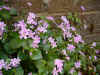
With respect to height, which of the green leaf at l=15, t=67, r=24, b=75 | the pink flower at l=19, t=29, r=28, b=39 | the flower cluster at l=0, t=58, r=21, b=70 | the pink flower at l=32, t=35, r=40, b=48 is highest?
the pink flower at l=19, t=29, r=28, b=39

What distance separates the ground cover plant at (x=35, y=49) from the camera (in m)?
1.48

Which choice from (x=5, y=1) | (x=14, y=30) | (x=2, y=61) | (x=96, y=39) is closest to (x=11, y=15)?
(x=5, y=1)

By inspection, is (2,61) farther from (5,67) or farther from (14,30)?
(14,30)

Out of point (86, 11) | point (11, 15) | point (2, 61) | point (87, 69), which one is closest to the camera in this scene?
point (2, 61)

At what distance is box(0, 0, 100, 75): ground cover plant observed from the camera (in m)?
1.48

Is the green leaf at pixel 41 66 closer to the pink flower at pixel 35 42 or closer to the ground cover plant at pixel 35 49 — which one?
the ground cover plant at pixel 35 49

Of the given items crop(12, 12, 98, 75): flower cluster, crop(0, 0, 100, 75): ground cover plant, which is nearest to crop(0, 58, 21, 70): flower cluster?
crop(0, 0, 100, 75): ground cover plant

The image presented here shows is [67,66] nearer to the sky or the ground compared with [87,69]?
nearer to the sky

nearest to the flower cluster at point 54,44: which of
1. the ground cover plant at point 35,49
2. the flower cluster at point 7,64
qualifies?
the ground cover plant at point 35,49

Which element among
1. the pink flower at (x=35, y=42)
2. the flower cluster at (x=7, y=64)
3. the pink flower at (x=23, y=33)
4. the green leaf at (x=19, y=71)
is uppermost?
the pink flower at (x=23, y=33)

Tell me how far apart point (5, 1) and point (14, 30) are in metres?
0.56

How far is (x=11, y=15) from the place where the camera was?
1.98 metres

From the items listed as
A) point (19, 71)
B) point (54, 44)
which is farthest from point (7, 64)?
point (54, 44)

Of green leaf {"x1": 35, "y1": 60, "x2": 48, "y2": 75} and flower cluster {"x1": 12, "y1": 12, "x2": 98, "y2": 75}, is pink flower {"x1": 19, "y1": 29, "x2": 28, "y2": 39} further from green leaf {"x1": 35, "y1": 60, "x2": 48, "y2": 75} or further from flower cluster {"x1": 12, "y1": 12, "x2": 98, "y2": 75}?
green leaf {"x1": 35, "y1": 60, "x2": 48, "y2": 75}
